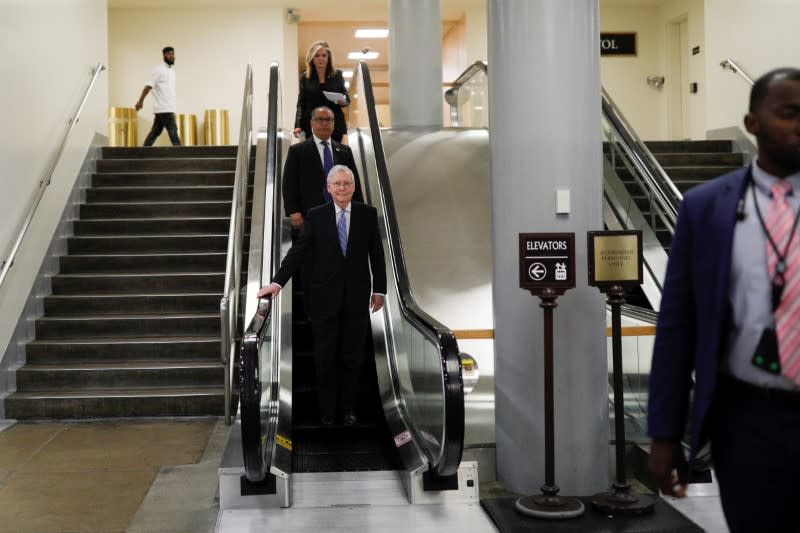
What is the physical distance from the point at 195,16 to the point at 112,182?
24.7 feet

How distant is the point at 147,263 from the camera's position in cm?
987

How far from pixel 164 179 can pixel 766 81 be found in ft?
33.4

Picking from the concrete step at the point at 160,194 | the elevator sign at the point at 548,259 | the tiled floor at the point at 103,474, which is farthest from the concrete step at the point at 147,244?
the elevator sign at the point at 548,259

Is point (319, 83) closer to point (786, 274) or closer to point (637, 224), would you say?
point (637, 224)

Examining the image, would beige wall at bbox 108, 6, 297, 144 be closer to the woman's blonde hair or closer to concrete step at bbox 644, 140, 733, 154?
concrete step at bbox 644, 140, 733, 154

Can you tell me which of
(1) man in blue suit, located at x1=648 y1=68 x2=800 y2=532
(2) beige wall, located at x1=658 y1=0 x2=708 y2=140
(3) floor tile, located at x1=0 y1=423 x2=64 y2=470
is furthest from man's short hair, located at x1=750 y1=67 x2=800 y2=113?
(2) beige wall, located at x1=658 y1=0 x2=708 y2=140

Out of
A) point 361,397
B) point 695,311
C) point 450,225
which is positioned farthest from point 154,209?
point 695,311

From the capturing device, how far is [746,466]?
2.00 m

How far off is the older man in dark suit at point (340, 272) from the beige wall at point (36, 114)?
3730mm

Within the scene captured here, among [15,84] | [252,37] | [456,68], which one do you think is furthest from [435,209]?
[456,68]

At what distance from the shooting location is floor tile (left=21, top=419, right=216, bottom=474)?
20.3ft

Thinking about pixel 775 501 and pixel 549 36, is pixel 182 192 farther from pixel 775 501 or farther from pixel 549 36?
pixel 775 501

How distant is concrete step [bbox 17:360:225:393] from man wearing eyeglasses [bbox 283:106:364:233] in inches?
74.9

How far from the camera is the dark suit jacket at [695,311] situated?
2061 millimetres
